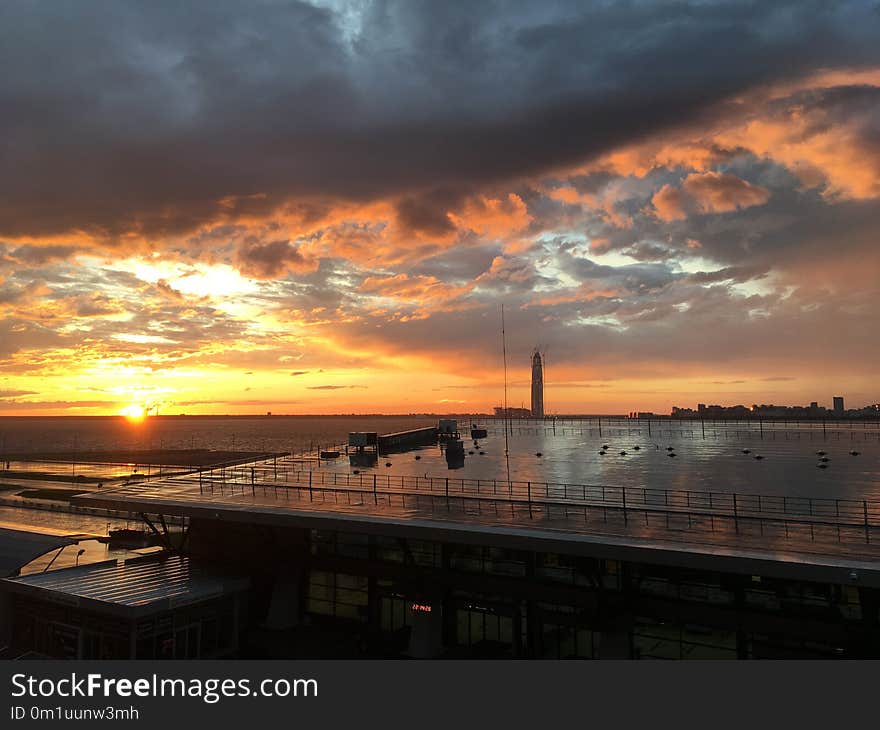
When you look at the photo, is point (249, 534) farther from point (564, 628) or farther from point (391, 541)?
point (564, 628)

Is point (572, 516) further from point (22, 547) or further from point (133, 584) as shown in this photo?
point (22, 547)

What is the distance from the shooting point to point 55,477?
5487 inches

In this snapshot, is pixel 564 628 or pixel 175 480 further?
pixel 175 480

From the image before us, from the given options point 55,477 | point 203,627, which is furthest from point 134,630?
point 55,477

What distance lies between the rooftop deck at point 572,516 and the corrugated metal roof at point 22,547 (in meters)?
2.80

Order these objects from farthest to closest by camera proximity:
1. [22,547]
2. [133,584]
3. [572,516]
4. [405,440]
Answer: [405,440]
[22,547]
[572,516]
[133,584]

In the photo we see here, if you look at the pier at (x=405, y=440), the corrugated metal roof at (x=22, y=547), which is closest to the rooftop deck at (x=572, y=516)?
the corrugated metal roof at (x=22, y=547)

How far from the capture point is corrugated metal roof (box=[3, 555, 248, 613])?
26875 millimetres

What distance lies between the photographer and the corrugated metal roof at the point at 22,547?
31345 mm

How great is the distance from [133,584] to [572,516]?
22.0 m

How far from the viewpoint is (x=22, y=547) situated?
32.4m

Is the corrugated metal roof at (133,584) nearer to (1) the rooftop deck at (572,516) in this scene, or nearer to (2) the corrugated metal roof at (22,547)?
(2) the corrugated metal roof at (22,547)

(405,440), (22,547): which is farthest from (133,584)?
(405,440)
